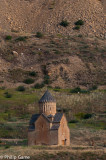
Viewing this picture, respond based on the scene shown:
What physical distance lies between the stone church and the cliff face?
5299 centimetres

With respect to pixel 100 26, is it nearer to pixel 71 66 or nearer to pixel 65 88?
pixel 71 66

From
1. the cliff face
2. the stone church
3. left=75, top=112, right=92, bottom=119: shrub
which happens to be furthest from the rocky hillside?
the stone church

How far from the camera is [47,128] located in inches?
1694

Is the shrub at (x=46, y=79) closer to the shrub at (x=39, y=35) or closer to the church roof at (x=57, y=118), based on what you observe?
the shrub at (x=39, y=35)

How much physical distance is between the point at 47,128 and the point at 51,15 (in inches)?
2287

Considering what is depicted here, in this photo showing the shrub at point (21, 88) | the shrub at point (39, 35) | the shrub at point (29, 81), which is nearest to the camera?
the shrub at point (21, 88)

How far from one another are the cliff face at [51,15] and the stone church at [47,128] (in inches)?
2086

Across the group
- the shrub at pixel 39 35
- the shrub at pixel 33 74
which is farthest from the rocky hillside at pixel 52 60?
the shrub at pixel 39 35

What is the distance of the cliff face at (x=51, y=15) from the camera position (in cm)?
9706

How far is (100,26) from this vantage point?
322ft

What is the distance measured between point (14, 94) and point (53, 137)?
96.7 feet

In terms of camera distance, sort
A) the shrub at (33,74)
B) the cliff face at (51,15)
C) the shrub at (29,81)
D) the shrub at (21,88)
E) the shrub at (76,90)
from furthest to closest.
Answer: the cliff face at (51,15)
the shrub at (33,74)
the shrub at (29,81)
the shrub at (21,88)
the shrub at (76,90)

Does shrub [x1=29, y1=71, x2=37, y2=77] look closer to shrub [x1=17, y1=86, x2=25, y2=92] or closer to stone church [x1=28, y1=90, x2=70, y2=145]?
shrub [x1=17, y1=86, x2=25, y2=92]

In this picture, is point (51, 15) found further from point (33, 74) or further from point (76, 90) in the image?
point (76, 90)
